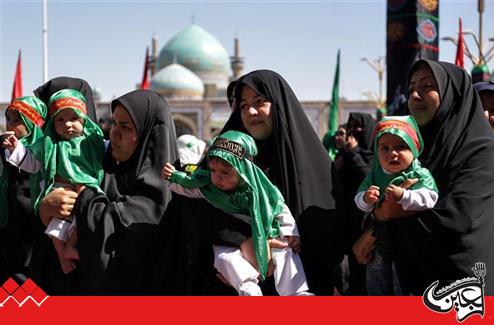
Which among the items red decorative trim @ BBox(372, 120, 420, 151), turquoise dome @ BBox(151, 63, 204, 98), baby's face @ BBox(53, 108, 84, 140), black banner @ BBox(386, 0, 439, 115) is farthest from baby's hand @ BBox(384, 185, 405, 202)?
turquoise dome @ BBox(151, 63, 204, 98)

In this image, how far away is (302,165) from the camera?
118 inches

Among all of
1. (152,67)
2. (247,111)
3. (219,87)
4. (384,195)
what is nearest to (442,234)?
(384,195)

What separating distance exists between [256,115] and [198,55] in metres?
45.6

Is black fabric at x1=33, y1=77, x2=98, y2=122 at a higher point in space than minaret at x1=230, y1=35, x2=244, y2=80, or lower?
higher

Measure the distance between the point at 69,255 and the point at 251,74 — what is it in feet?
3.37

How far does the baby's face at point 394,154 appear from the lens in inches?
109

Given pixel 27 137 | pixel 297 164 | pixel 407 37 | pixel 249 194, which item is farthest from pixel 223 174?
pixel 407 37

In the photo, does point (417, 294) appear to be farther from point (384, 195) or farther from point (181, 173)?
point (181, 173)

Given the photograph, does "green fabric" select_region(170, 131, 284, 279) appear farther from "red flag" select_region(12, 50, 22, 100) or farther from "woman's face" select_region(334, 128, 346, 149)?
"red flag" select_region(12, 50, 22, 100)

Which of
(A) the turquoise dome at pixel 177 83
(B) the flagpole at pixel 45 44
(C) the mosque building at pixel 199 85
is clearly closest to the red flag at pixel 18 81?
(B) the flagpole at pixel 45 44

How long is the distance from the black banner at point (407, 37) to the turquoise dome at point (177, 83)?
116 ft

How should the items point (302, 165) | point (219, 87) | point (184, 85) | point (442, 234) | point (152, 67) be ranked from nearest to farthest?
point (442, 234) → point (302, 165) → point (184, 85) → point (219, 87) → point (152, 67)

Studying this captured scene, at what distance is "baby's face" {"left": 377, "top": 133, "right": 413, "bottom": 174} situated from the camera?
9.08 ft

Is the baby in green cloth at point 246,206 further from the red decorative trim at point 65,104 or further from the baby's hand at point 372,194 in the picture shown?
the red decorative trim at point 65,104
